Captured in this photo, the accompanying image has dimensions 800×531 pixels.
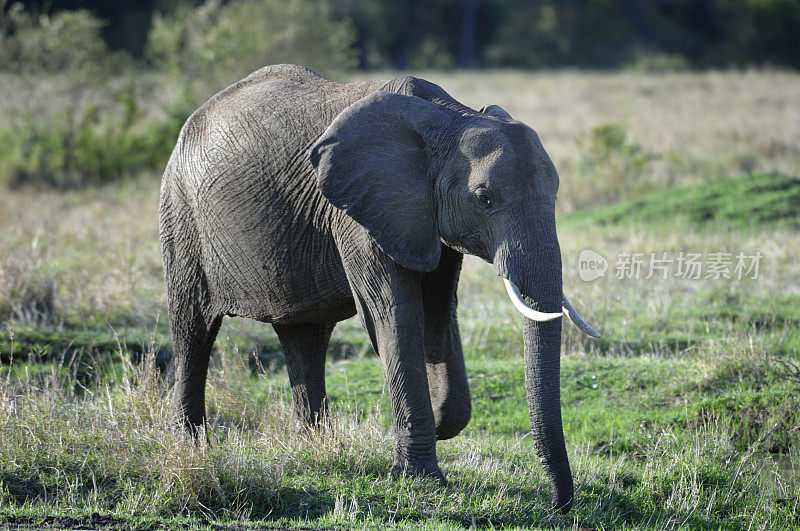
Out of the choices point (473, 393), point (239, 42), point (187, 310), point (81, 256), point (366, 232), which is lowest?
point (473, 393)

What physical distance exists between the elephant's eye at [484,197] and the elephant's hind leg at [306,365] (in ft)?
6.89

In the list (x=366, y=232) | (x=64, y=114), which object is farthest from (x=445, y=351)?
(x=64, y=114)

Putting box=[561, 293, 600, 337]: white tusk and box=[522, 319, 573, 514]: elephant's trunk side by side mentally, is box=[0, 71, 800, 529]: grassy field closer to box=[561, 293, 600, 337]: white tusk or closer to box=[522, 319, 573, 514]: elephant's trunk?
box=[522, 319, 573, 514]: elephant's trunk

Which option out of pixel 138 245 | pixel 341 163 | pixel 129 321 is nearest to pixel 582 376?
pixel 341 163

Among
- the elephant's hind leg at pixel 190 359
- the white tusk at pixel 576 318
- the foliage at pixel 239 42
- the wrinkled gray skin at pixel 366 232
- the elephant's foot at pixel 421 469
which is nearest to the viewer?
the white tusk at pixel 576 318

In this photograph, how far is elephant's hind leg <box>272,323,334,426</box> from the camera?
7.05 metres

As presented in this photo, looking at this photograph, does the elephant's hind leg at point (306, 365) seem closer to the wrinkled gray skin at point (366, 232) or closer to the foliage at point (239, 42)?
the wrinkled gray skin at point (366, 232)

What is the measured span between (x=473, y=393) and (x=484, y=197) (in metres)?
3.52

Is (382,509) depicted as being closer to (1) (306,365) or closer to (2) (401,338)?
(2) (401,338)

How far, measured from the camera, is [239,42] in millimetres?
20406

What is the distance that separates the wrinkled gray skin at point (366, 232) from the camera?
5375 millimetres

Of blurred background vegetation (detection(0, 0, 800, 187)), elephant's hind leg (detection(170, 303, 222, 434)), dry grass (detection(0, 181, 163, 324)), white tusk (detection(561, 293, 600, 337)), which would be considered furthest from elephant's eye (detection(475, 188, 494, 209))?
blurred background vegetation (detection(0, 0, 800, 187))

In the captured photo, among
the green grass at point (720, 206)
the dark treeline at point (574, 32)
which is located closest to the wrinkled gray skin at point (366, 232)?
the green grass at point (720, 206)

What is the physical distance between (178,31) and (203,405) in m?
15.5
